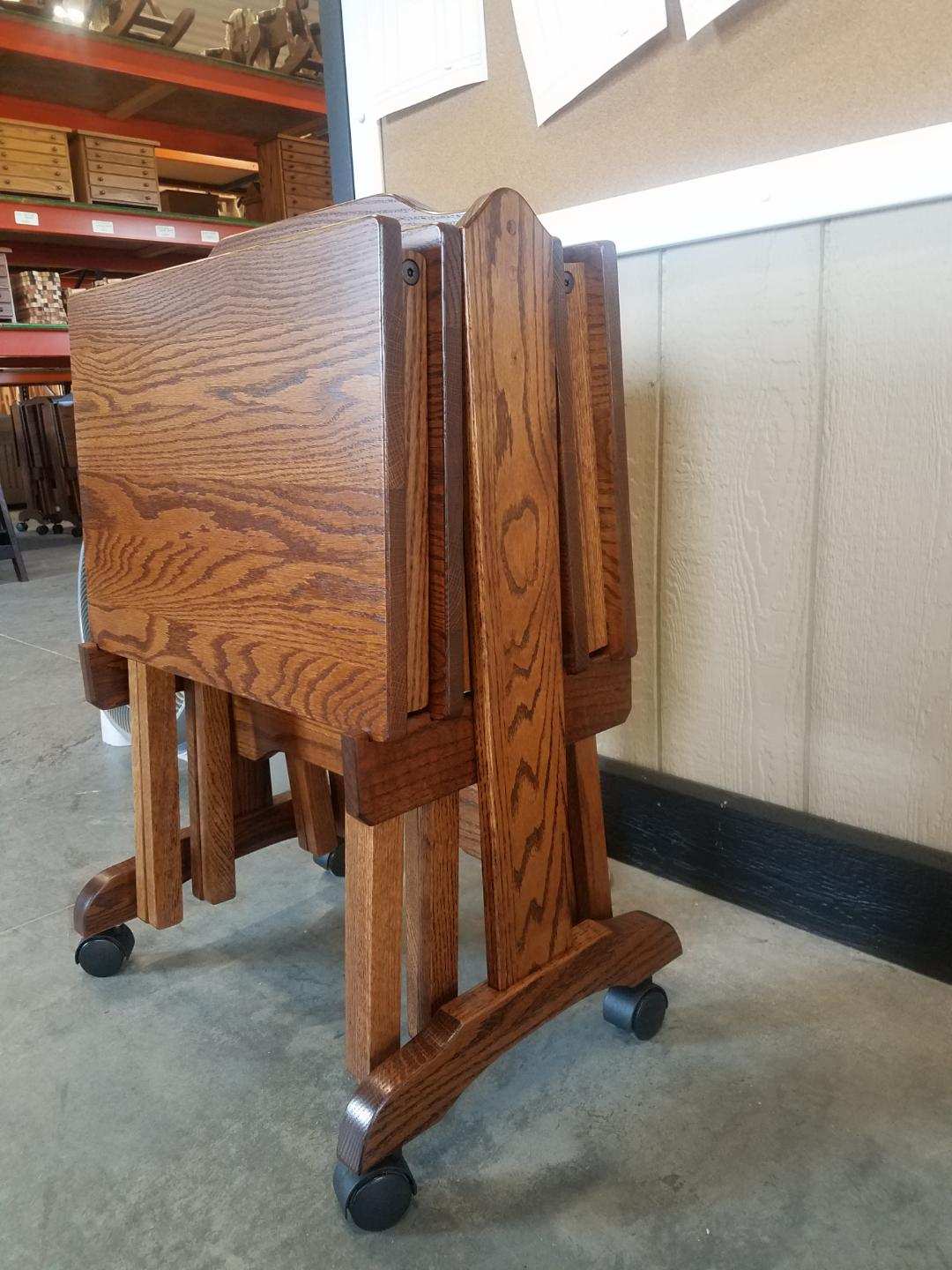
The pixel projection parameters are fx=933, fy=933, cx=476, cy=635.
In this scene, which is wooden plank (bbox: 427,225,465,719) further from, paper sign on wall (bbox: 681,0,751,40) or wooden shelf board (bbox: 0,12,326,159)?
wooden shelf board (bbox: 0,12,326,159)

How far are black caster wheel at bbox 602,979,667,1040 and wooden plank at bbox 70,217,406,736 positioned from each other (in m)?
0.39

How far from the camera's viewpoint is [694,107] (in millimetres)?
942

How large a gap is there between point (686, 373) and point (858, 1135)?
0.74 m

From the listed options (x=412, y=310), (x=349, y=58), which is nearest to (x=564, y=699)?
(x=412, y=310)

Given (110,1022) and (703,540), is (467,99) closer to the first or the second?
(703,540)

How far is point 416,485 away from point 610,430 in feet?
0.73

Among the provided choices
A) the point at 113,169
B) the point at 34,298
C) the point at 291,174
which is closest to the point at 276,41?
the point at 291,174

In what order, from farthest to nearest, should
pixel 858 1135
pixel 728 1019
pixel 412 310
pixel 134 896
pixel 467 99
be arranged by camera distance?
1. pixel 467 99
2. pixel 134 896
3. pixel 728 1019
4. pixel 858 1135
5. pixel 412 310

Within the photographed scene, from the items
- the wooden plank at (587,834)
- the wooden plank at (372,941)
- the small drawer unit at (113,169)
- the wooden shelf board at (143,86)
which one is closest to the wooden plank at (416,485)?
the wooden plank at (372,941)

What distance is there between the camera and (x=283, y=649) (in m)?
0.71

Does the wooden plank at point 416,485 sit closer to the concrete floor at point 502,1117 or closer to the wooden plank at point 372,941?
the wooden plank at point 372,941

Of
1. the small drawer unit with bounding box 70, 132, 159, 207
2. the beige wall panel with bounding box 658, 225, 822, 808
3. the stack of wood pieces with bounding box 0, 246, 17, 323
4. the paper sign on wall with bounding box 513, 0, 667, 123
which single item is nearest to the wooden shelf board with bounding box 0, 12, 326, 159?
the small drawer unit with bounding box 70, 132, 159, 207

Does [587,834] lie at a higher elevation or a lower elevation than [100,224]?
lower

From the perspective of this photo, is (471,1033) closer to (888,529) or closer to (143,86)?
(888,529)
